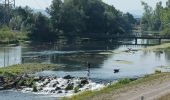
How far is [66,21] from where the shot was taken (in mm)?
180125

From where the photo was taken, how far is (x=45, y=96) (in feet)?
188

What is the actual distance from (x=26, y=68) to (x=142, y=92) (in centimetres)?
4998

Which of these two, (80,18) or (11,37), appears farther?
(80,18)

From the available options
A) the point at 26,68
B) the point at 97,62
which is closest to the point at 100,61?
the point at 97,62

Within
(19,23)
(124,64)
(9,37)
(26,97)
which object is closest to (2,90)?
(26,97)

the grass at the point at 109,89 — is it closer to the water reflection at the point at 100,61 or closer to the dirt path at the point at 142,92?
the dirt path at the point at 142,92

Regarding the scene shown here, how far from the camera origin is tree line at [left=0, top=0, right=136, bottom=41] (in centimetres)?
17050

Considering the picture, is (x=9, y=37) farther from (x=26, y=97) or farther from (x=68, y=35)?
(x=26, y=97)

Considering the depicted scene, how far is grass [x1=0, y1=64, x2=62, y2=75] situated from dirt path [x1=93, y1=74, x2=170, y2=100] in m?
38.8

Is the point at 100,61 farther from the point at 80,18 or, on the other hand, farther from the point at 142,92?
the point at 80,18

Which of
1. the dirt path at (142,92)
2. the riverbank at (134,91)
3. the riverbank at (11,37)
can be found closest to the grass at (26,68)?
the riverbank at (134,91)

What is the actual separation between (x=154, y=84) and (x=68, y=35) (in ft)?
433

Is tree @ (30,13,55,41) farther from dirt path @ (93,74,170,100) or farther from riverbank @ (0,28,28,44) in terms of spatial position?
dirt path @ (93,74,170,100)

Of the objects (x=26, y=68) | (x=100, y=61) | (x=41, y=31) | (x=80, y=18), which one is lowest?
(x=26, y=68)
